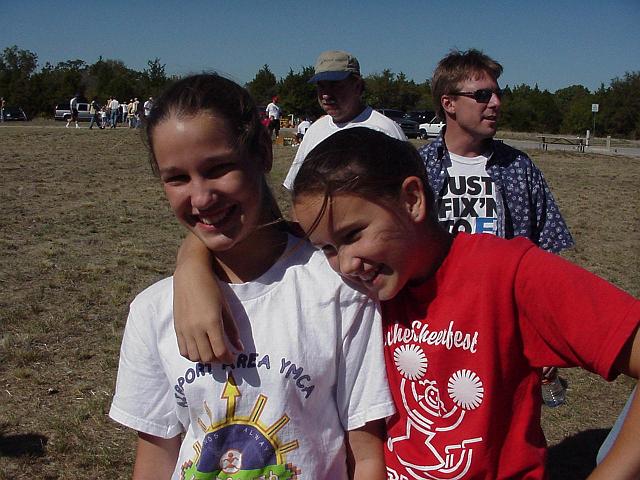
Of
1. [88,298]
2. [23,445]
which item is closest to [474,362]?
[23,445]

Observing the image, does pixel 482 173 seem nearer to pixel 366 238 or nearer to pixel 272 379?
pixel 366 238

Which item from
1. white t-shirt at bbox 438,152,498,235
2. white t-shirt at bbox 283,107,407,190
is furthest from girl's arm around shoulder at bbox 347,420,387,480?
white t-shirt at bbox 283,107,407,190

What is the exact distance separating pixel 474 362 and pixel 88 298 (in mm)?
5291

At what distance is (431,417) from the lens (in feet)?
5.17

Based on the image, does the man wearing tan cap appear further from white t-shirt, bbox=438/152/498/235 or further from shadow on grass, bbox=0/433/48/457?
shadow on grass, bbox=0/433/48/457

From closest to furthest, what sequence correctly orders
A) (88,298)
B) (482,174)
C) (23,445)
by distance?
(482,174), (23,445), (88,298)

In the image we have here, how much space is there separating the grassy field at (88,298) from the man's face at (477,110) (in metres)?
1.76

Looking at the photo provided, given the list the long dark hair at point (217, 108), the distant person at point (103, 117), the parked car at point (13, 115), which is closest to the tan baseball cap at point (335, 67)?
the long dark hair at point (217, 108)

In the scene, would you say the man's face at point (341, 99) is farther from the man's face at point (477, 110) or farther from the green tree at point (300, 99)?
the green tree at point (300, 99)

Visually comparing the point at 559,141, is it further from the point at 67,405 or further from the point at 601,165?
the point at 67,405

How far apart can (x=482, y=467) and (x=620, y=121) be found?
5477cm

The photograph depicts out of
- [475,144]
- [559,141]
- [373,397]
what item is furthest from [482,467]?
[559,141]

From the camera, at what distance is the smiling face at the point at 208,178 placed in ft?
4.91

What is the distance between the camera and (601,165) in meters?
22.4
